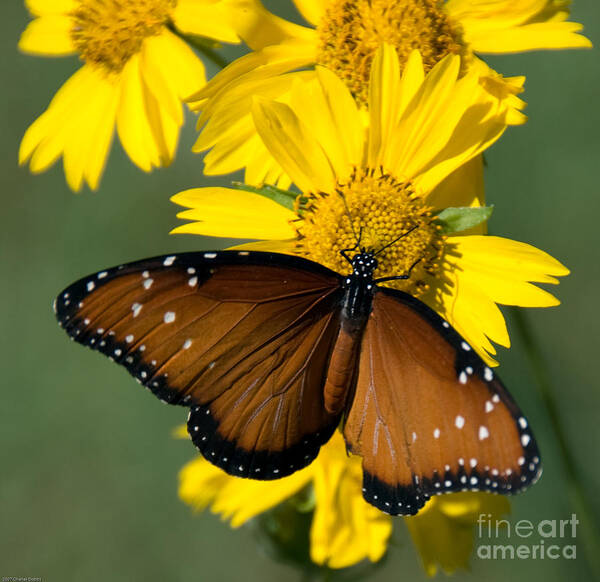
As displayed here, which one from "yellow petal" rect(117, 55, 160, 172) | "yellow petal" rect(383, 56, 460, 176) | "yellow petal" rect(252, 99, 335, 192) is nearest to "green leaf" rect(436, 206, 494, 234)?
"yellow petal" rect(383, 56, 460, 176)

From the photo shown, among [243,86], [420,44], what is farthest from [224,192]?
[420,44]

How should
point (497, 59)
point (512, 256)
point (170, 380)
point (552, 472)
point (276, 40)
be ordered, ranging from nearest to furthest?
1. point (170, 380)
2. point (512, 256)
3. point (276, 40)
4. point (552, 472)
5. point (497, 59)

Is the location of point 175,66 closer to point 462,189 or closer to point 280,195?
point 280,195

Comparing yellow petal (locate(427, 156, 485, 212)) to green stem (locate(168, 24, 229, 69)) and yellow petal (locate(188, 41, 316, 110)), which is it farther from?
green stem (locate(168, 24, 229, 69))

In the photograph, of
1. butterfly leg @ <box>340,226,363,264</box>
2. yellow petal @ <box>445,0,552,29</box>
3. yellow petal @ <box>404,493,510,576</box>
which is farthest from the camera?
yellow petal @ <box>404,493,510,576</box>

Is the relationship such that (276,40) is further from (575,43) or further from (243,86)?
(575,43)

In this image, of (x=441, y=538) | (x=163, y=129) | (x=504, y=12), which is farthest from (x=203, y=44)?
(x=441, y=538)
